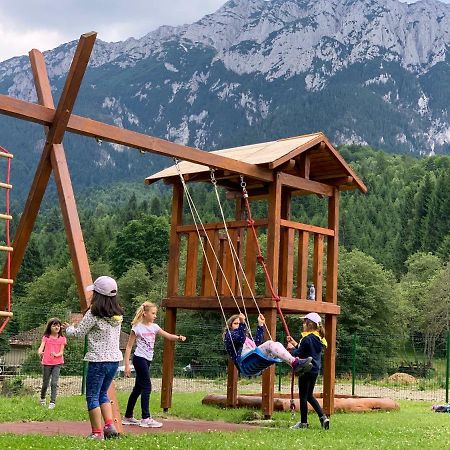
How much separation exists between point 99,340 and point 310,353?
366 cm

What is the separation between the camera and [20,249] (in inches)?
397

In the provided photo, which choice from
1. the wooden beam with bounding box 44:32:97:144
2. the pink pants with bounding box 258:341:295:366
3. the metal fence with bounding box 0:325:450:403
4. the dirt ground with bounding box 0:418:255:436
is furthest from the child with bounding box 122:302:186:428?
the metal fence with bounding box 0:325:450:403

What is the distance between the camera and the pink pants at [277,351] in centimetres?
999

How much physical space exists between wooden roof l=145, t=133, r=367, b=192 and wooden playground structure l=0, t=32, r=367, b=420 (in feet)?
0.06

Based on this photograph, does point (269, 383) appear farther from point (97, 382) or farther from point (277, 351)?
point (97, 382)

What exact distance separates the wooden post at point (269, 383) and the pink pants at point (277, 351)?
2230mm

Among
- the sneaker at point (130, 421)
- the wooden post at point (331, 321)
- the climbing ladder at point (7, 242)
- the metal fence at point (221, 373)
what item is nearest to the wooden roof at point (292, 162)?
the wooden post at point (331, 321)

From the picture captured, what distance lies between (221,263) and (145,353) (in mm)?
3763

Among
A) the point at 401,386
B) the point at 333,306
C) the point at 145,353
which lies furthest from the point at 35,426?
the point at 401,386

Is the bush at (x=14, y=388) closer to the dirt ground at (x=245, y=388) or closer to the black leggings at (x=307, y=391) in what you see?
the dirt ground at (x=245, y=388)

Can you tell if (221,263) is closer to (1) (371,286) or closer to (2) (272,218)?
(2) (272,218)

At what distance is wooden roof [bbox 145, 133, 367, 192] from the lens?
1304cm

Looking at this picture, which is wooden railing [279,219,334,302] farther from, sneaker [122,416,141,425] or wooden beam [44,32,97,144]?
wooden beam [44,32,97,144]

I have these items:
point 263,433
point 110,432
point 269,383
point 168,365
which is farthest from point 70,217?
point 168,365
